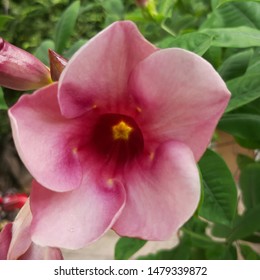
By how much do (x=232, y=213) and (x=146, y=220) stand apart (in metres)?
0.18

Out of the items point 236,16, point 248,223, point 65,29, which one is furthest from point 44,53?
point 248,223

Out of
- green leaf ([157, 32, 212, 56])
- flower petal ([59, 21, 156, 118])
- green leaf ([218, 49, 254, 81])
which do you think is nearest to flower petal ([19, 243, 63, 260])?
flower petal ([59, 21, 156, 118])

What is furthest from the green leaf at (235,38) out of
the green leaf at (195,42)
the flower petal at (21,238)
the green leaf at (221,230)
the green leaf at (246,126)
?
the green leaf at (221,230)

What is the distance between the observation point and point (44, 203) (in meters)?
0.35

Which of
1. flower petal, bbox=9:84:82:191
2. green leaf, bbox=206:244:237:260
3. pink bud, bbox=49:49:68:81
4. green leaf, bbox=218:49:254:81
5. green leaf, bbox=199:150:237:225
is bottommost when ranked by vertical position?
green leaf, bbox=206:244:237:260

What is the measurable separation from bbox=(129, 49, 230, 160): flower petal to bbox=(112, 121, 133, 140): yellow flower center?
0.06m

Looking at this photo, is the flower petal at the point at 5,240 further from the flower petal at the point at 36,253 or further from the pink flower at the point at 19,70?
the pink flower at the point at 19,70

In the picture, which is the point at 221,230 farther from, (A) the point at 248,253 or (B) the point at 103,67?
(B) the point at 103,67

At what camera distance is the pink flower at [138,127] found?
1.05 ft

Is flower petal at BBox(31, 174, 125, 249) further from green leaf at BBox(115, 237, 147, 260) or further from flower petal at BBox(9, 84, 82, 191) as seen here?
green leaf at BBox(115, 237, 147, 260)

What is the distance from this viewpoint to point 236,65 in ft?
1.93

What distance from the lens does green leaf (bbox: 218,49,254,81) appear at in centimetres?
58
